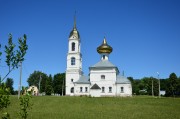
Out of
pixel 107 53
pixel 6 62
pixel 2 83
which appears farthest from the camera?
pixel 107 53

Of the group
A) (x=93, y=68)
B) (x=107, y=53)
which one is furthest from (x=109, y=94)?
(x=107, y=53)

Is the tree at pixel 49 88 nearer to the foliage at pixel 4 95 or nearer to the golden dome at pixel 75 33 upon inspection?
the golden dome at pixel 75 33

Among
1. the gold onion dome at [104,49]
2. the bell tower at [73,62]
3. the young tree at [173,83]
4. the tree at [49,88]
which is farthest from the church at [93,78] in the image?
the young tree at [173,83]

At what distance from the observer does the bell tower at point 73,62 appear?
210ft

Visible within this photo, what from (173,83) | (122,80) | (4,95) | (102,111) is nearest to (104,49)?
(122,80)

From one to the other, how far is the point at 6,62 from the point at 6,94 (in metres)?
1.39

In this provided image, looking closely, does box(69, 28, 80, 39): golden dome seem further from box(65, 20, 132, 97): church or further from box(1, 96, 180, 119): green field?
box(1, 96, 180, 119): green field

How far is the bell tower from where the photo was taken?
6397cm

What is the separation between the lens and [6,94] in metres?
8.98

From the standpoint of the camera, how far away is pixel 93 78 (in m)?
60.8

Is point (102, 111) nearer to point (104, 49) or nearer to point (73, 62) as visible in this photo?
point (73, 62)

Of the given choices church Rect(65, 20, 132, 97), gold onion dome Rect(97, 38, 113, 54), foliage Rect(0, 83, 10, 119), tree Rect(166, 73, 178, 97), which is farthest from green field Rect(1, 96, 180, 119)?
tree Rect(166, 73, 178, 97)

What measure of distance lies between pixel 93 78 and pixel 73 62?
7.55m

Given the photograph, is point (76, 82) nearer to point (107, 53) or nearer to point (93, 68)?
point (93, 68)
